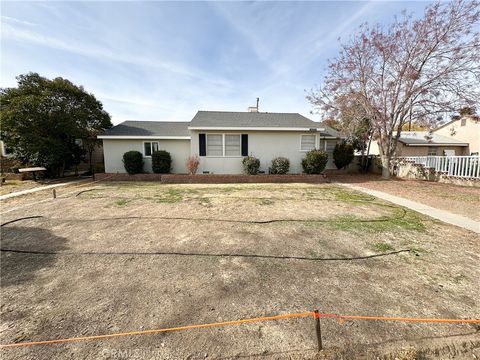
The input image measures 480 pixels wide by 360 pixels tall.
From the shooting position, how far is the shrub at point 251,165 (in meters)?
12.0

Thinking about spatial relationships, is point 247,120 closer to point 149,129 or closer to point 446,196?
point 149,129

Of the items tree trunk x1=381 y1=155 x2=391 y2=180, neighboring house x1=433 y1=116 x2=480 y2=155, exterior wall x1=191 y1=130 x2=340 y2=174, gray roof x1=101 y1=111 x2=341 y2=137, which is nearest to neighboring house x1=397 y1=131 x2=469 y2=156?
neighboring house x1=433 y1=116 x2=480 y2=155

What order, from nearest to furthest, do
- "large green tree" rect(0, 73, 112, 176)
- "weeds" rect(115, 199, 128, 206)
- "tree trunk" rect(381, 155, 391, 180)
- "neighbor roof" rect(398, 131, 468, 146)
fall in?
"weeds" rect(115, 199, 128, 206), "large green tree" rect(0, 73, 112, 176), "tree trunk" rect(381, 155, 391, 180), "neighbor roof" rect(398, 131, 468, 146)

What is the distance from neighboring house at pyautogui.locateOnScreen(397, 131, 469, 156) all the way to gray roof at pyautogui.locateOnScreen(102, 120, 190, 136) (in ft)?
62.6

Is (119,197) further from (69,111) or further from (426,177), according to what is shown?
(426,177)

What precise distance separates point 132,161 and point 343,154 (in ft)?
48.2

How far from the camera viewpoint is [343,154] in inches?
635

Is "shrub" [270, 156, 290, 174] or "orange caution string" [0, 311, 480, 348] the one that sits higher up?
"shrub" [270, 156, 290, 174]

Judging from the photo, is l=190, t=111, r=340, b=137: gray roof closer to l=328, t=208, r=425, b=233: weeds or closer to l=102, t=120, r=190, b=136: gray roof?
l=102, t=120, r=190, b=136: gray roof

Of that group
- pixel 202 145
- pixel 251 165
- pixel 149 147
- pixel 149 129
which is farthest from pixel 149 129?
pixel 251 165

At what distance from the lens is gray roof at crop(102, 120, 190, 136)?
1360 centimetres

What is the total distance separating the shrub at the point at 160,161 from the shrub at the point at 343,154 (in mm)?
12277

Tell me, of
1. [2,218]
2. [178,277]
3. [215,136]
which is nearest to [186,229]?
[178,277]

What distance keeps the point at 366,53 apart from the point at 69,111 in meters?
17.5
